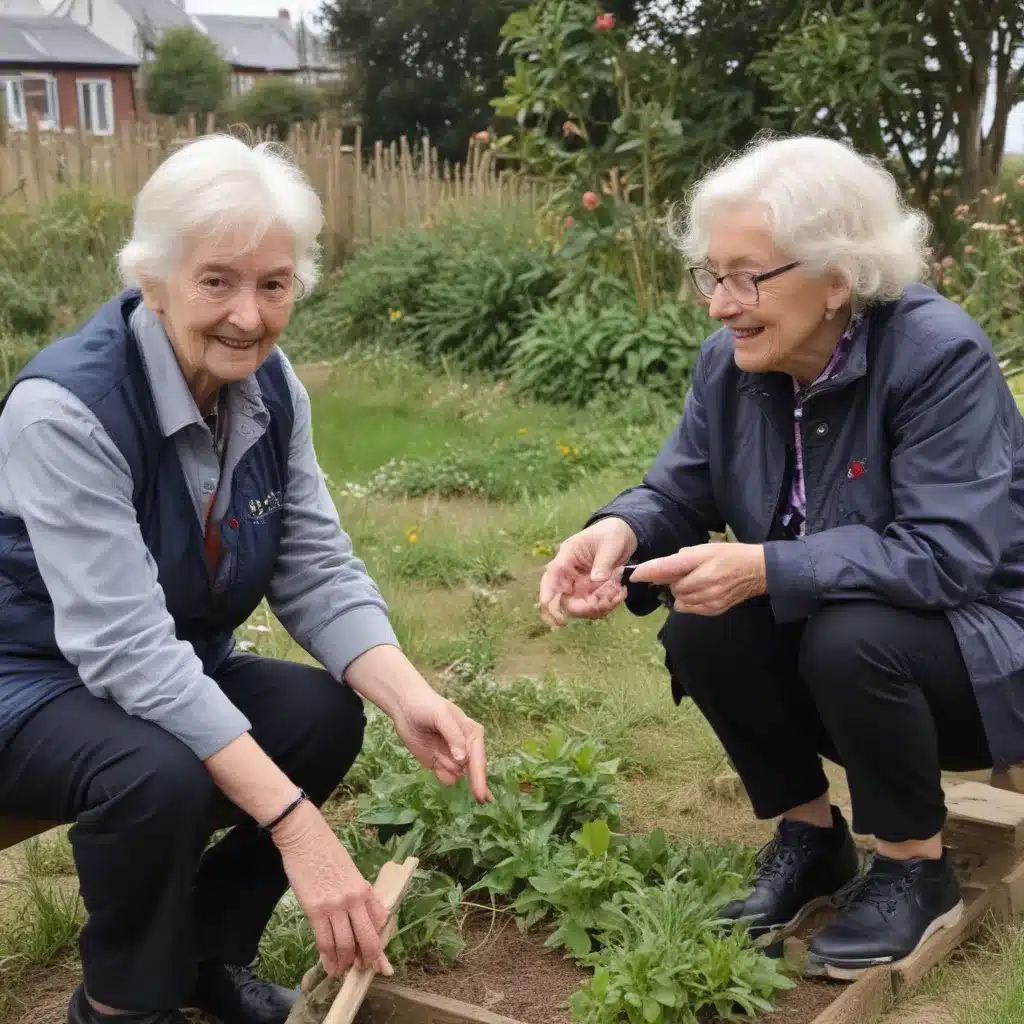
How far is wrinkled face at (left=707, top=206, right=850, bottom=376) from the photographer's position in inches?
95.2

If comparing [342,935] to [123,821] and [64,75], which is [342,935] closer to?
[123,821]

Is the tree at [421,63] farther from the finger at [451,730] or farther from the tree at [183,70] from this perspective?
the finger at [451,730]

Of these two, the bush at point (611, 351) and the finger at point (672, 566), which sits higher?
the finger at point (672, 566)

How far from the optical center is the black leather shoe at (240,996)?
2.37 meters

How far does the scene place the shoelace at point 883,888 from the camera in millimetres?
2498

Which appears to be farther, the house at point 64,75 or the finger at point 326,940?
the house at point 64,75

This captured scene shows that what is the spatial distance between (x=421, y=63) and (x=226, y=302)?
1232 inches

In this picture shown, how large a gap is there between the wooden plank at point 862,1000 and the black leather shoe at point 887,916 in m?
0.03

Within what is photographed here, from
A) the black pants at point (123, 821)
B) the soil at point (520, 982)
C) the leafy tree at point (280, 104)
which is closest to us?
the black pants at point (123, 821)

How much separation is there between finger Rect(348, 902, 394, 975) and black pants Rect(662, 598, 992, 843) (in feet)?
2.67

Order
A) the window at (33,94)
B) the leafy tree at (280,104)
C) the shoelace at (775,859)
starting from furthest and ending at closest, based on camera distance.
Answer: the window at (33,94)
the leafy tree at (280,104)
the shoelace at (775,859)

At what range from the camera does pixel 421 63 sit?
1254 inches

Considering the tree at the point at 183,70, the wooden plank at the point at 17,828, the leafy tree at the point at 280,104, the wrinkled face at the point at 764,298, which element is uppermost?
the tree at the point at 183,70

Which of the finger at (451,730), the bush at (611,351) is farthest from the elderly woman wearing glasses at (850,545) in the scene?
the bush at (611,351)
